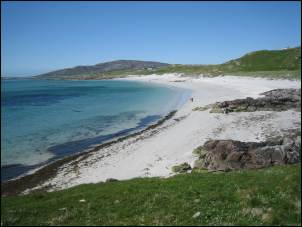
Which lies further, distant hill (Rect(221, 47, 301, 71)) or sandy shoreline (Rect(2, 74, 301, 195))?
distant hill (Rect(221, 47, 301, 71))

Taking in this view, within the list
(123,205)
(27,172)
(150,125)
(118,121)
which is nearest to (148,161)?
(27,172)

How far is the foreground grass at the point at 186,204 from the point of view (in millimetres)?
12500

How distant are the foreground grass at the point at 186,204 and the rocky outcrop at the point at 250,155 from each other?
4.67m

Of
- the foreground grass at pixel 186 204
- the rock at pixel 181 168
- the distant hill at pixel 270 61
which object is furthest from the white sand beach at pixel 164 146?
the distant hill at pixel 270 61

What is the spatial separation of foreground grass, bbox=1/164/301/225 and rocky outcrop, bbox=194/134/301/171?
4673 millimetres

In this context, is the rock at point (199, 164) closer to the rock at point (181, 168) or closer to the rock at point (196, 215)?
the rock at point (181, 168)

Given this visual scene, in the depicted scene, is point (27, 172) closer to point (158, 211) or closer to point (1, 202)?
point (1, 202)

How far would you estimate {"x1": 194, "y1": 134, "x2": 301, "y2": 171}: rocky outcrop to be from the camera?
23.0 meters

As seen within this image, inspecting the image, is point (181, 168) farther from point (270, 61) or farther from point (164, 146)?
point (270, 61)

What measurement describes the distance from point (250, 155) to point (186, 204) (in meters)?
11.6

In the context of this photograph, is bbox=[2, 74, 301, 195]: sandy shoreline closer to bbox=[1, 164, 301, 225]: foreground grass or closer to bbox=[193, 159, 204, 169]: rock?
bbox=[193, 159, 204, 169]: rock

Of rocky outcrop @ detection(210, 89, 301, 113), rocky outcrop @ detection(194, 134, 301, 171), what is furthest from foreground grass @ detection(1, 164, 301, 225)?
rocky outcrop @ detection(210, 89, 301, 113)

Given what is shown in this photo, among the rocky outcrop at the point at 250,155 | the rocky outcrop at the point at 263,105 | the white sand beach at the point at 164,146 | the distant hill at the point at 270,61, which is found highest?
the distant hill at the point at 270,61

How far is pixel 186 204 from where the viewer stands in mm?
14227
